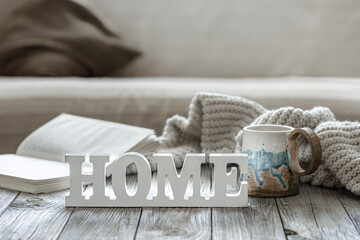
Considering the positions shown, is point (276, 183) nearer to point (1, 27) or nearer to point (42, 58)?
point (42, 58)

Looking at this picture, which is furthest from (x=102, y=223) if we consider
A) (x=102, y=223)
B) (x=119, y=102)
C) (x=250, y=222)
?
(x=119, y=102)

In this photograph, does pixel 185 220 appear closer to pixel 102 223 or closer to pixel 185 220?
pixel 185 220

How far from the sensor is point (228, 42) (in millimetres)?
2053

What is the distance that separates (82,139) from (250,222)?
0.45 m

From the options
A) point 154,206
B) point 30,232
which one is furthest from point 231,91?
point 30,232

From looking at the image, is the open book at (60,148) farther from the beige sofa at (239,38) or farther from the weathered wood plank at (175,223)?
the beige sofa at (239,38)

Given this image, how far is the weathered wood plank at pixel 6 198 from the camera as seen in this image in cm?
89

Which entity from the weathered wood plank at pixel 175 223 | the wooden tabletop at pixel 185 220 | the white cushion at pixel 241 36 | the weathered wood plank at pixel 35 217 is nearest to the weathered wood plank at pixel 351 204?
the wooden tabletop at pixel 185 220

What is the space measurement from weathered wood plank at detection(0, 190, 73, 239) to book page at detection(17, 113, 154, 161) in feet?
0.51

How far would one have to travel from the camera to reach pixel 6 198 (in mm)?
938

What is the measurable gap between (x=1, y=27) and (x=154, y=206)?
131cm

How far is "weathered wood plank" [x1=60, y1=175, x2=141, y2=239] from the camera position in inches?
29.9

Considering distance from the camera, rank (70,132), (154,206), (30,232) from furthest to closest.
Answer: (70,132) → (154,206) → (30,232)

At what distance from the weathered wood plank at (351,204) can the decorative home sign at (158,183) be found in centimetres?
16
